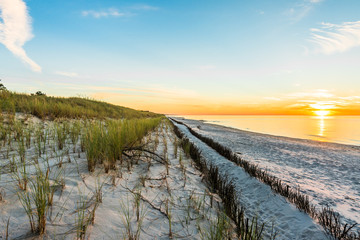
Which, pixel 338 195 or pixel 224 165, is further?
pixel 224 165

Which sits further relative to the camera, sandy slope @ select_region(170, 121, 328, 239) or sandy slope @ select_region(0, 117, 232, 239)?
sandy slope @ select_region(170, 121, 328, 239)

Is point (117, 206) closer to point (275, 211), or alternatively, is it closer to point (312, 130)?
point (275, 211)

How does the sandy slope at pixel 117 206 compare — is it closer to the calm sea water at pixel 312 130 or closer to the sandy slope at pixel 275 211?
the sandy slope at pixel 275 211

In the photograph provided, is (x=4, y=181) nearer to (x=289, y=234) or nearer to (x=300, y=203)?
(x=289, y=234)

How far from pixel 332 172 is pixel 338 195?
7.48ft

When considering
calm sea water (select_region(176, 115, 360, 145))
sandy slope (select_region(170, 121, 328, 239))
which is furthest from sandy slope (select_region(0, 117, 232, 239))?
calm sea water (select_region(176, 115, 360, 145))

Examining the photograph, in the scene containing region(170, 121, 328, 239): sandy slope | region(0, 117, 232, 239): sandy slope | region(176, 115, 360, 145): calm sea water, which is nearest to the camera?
region(0, 117, 232, 239): sandy slope

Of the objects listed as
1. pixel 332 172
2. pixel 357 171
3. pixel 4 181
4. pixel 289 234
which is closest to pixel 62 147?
pixel 4 181

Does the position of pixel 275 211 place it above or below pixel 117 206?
below

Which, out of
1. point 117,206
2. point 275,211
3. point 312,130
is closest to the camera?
point 117,206

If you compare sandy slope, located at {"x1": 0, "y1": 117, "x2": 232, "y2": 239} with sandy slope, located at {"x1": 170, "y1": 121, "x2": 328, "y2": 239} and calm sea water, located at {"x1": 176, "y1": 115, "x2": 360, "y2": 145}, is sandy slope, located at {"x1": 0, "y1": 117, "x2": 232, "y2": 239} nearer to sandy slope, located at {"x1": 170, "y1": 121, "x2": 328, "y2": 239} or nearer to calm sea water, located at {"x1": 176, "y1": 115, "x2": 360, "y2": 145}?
sandy slope, located at {"x1": 170, "y1": 121, "x2": 328, "y2": 239}

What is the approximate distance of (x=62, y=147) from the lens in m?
3.48

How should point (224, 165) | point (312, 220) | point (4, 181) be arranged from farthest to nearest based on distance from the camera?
point (224, 165) → point (312, 220) → point (4, 181)

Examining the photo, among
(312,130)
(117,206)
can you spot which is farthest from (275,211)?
(312,130)
